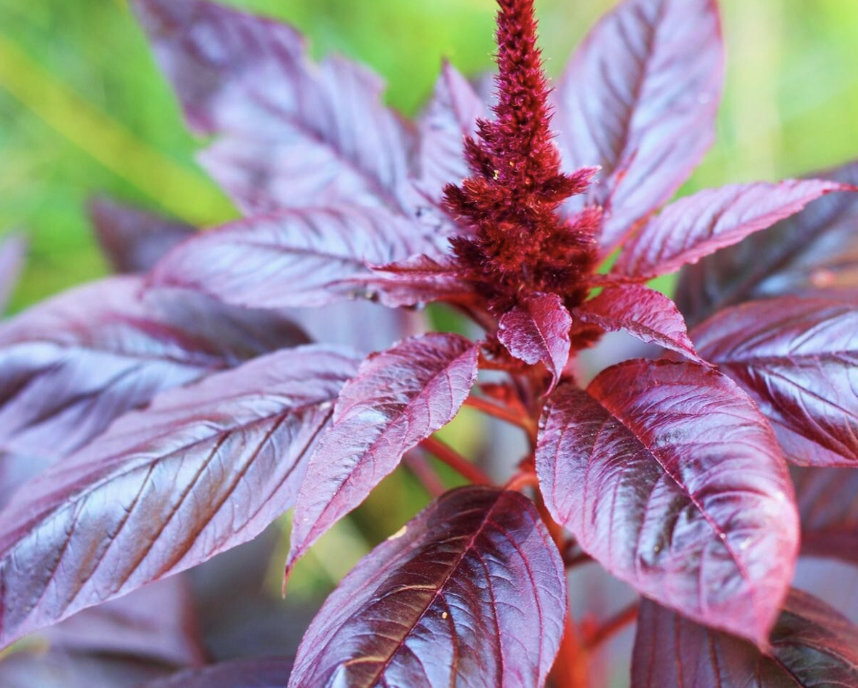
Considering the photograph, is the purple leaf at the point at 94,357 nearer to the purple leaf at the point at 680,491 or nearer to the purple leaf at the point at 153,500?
the purple leaf at the point at 153,500

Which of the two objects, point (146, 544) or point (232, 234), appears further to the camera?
point (232, 234)

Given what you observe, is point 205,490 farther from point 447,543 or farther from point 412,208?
point 412,208

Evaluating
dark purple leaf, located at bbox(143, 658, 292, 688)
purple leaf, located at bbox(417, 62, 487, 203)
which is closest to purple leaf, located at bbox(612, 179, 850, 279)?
purple leaf, located at bbox(417, 62, 487, 203)

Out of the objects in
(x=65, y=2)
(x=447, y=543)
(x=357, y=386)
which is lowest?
(x=447, y=543)

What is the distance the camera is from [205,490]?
458 millimetres

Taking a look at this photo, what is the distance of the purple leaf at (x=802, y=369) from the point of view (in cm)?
43

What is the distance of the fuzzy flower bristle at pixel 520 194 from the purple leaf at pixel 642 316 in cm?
3

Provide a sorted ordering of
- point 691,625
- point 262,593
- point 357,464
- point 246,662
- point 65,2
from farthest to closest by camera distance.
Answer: point 65,2 < point 262,593 < point 246,662 < point 691,625 < point 357,464

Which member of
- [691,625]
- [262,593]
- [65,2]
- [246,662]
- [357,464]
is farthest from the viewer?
[65,2]

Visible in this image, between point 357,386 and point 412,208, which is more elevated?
point 412,208

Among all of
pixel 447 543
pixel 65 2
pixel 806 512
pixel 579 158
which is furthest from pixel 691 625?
pixel 65 2

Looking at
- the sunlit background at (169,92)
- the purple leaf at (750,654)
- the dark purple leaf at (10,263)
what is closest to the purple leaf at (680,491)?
the purple leaf at (750,654)

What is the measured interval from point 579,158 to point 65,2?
150 centimetres

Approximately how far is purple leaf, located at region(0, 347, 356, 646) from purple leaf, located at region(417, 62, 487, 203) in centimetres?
20
